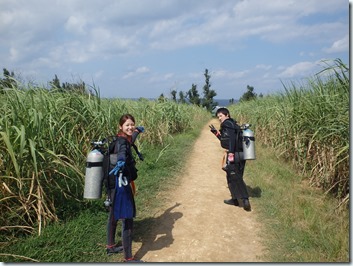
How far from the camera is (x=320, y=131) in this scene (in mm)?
4785

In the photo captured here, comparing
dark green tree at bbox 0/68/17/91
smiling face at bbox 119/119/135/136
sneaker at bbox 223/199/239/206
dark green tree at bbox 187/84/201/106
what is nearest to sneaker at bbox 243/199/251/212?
sneaker at bbox 223/199/239/206

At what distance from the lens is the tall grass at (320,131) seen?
421 cm

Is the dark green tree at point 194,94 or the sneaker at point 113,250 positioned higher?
the dark green tree at point 194,94

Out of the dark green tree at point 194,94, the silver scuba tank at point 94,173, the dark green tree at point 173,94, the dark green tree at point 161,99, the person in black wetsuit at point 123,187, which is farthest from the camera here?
the dark green tree at point 194,94

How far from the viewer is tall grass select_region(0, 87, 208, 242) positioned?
328 cm

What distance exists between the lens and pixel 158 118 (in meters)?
9.15

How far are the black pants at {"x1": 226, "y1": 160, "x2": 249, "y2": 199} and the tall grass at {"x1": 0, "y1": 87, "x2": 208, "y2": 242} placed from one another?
7.11 ft

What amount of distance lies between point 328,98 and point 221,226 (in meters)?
2.66

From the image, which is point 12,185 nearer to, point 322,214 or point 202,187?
point 202,187

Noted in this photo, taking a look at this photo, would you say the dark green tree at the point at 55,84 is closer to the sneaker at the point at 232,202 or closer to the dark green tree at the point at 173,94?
the sneaker at the point at 232,202

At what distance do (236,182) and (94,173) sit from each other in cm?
223

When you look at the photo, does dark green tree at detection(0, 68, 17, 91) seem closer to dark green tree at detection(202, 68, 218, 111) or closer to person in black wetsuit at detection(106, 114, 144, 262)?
person in black wetsuit at detection(106, 114, 144, 262)

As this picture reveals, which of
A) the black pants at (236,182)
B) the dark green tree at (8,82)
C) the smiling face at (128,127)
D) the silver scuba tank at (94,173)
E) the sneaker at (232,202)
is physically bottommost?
the sneaker at (232,202)

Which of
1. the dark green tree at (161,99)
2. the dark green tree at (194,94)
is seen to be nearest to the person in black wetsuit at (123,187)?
the dark green tree at (161,99)
